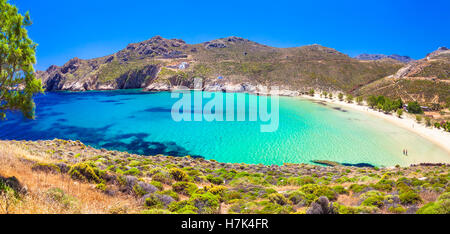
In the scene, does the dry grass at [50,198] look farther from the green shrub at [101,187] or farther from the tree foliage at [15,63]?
the tree foliage at [15,63]

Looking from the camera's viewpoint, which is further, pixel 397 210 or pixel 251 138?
pixel 251 138

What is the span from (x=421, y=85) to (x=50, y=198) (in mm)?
85580

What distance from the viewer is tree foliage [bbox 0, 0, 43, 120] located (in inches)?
207

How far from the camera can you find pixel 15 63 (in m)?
5.56

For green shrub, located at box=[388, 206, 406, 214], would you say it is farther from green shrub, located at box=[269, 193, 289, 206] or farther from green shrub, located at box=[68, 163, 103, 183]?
green shrub, located at box=[68, 163, 103, 183]

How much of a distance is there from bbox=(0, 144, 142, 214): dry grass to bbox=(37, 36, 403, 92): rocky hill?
85.6 m

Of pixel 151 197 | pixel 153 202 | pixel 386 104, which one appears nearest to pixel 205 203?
pixel 153 202

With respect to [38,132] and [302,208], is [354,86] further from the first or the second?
[38,132]

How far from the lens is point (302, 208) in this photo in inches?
285

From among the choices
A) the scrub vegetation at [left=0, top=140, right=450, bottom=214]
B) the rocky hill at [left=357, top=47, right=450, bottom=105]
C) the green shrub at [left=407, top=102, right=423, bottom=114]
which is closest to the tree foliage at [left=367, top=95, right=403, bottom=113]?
the green shrub at [left=407, top=102, right=423, bottom=114]

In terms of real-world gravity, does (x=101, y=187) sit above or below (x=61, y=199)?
below

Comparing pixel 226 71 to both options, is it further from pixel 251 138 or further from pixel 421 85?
pixel 251 138

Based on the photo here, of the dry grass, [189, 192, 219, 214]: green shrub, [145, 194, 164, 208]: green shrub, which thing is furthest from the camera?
[189, 192, 219, 214]: green shrub

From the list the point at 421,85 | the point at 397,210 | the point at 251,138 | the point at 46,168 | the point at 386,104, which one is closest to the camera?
the point at 397,210
